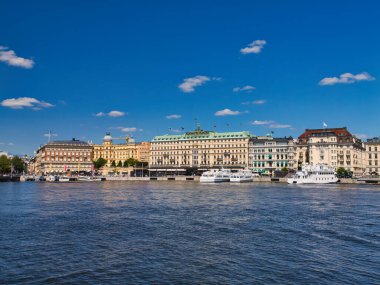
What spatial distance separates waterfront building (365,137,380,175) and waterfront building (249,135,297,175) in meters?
32.8

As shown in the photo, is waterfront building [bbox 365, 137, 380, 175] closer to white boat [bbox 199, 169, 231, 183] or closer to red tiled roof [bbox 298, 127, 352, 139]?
red tiled roof [bbox 298, 127, 352, 139]

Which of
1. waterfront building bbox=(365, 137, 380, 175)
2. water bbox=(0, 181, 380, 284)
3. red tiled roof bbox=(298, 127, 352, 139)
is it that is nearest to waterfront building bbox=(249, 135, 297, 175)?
red tiled roof bbox=(298, 127, 352, 139)

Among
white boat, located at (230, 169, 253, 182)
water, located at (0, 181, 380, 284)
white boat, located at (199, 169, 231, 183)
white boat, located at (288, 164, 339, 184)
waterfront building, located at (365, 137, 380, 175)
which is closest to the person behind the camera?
water, located at (0, 181, 380, 284)

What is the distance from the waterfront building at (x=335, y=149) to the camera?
17338 cm

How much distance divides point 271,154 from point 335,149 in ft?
92.7

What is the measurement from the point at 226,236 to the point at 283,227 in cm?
698

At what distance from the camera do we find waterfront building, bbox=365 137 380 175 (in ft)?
611

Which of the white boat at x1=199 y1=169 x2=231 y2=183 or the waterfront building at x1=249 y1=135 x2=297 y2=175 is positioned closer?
the white boat at x1=199 y1=169 x2=231 y2=183

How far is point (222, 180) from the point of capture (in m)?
158

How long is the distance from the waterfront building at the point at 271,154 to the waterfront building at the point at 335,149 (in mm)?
7242

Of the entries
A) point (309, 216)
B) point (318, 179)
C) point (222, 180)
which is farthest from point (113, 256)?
point (222, 180)

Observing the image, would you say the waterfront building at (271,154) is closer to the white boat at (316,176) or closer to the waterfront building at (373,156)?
the waterfront building at (373,156)

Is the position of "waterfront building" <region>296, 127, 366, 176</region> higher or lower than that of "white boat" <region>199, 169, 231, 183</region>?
higher

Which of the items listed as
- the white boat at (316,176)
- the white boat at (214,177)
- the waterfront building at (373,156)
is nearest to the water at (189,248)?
the white boat at (316,176)
